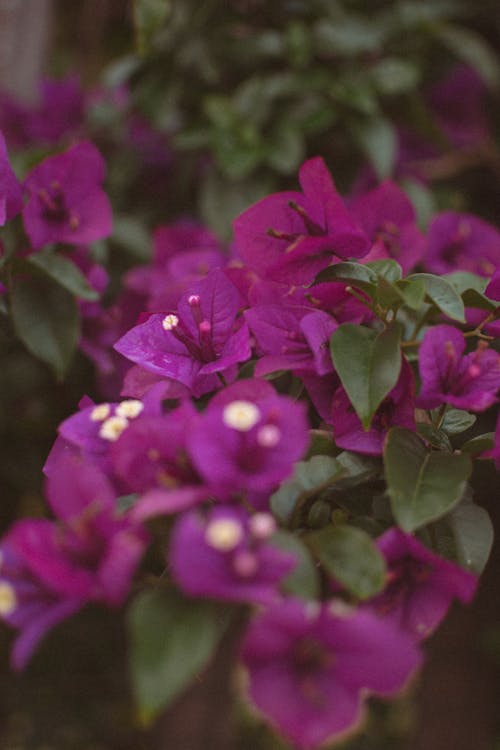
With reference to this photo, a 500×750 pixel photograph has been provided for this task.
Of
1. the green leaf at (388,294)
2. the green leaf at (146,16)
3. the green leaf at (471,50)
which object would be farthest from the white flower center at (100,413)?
the green leaf at (471,50)

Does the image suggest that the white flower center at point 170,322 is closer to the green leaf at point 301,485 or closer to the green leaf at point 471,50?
the green leaf at point 301,485

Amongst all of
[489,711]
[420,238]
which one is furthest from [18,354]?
[489,711]

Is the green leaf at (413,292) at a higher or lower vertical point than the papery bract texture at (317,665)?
higher

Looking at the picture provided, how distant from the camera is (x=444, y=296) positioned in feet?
1.85

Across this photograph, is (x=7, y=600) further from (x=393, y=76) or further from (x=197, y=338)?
(x=393, y=76)

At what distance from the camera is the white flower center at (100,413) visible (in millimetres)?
500

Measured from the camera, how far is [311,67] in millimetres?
1150

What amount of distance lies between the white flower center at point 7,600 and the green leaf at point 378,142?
2.78 ft

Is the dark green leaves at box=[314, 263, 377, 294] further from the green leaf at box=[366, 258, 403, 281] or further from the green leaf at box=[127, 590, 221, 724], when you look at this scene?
the green leaf at box=[127, 590, 221, 724]

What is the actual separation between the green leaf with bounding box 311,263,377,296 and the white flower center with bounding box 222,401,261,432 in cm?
19

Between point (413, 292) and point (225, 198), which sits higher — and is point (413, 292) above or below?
above

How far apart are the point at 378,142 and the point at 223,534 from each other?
87 cm

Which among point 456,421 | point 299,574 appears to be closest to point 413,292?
point 456,421

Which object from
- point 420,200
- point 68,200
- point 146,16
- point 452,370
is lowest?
point 420,200
